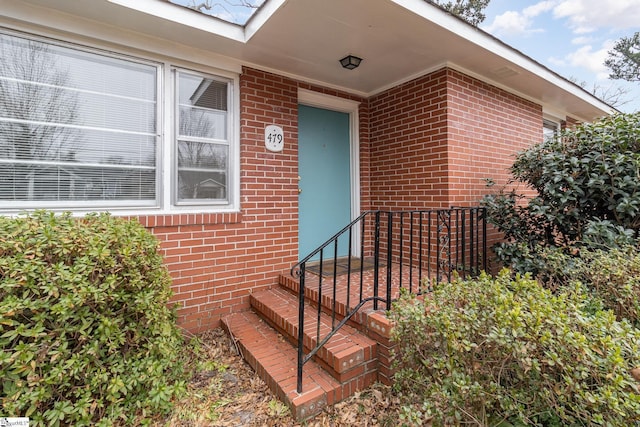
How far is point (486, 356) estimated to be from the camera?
1350 mm

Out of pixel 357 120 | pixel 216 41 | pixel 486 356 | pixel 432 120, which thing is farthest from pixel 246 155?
pixel 486 356

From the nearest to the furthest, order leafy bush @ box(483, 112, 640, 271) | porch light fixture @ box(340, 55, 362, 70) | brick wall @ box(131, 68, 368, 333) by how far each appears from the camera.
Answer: leafy bush @ box(483, 112, 640, 271) < brick wall @ box(131, 68, 368, 333) < porch light fixture @ box(340, 55, 362, 70)

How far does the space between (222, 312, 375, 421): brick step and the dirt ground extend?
2.1 inches

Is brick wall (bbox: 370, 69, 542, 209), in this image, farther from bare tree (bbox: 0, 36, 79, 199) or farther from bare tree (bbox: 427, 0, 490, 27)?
bare tree (bbox: 427, 0, 490, 27)

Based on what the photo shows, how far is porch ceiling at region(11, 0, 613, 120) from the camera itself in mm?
2434

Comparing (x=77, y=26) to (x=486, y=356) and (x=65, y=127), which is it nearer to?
(x=65, y=127)

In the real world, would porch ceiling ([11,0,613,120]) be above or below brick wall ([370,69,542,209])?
above

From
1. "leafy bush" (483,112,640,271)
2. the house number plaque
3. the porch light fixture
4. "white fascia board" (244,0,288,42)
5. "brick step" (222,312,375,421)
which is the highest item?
"white fascia board" (244,0,288,42)

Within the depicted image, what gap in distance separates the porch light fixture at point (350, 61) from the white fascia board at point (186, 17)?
1104 mm

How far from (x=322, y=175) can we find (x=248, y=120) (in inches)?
49.3

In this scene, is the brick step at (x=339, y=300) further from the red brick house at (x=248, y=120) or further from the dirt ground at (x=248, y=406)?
the dirt ground at (x=248, y=406)

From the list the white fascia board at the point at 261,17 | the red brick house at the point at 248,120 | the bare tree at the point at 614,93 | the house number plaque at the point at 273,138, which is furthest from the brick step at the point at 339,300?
the bare tree at the point at 614,93

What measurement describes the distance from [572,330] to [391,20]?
262cm

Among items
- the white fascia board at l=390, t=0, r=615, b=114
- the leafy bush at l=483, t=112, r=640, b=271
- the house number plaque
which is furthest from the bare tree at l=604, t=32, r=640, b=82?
the house number plaque
